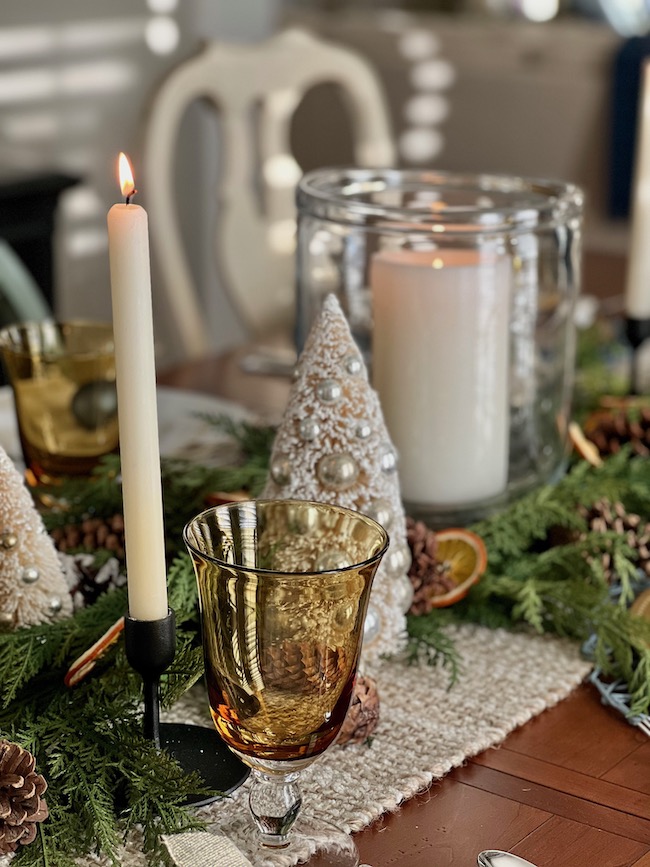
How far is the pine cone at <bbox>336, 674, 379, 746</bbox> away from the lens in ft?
2.01

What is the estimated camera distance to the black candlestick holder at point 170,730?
1.73 ft

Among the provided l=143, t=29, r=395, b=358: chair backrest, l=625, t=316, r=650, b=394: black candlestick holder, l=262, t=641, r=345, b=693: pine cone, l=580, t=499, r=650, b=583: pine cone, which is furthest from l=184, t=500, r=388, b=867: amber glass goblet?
l=143, t=29, r=395, b=358: chair backrest

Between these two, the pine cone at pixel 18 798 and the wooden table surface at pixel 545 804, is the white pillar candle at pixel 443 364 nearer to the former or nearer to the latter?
the wooden table surface at pixel 545 804

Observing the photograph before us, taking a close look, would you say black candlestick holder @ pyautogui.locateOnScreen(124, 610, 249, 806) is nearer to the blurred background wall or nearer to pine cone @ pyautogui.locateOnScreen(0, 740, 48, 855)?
pine cone @ pyautogui.locateOnScreen(0, 740, 48, 855)

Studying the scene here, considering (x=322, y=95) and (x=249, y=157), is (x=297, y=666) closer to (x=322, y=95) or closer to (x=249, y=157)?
(x=249, y=157)

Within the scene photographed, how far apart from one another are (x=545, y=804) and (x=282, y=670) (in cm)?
17

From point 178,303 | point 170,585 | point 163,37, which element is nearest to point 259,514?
point 170,585

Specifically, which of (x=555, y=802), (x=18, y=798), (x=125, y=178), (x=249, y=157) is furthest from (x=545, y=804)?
(x=249, y=157)

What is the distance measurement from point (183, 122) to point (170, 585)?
9.53 feet

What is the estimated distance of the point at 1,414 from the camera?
3.47 ft

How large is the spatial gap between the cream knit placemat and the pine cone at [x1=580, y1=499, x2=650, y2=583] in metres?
0.11

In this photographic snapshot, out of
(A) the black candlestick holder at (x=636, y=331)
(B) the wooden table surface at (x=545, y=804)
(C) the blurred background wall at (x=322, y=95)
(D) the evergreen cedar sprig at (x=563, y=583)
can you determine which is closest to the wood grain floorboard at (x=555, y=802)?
(B) the wooden table surface at (x=545, y=804)

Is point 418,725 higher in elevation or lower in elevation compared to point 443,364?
lower

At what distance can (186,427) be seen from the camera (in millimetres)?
1067
